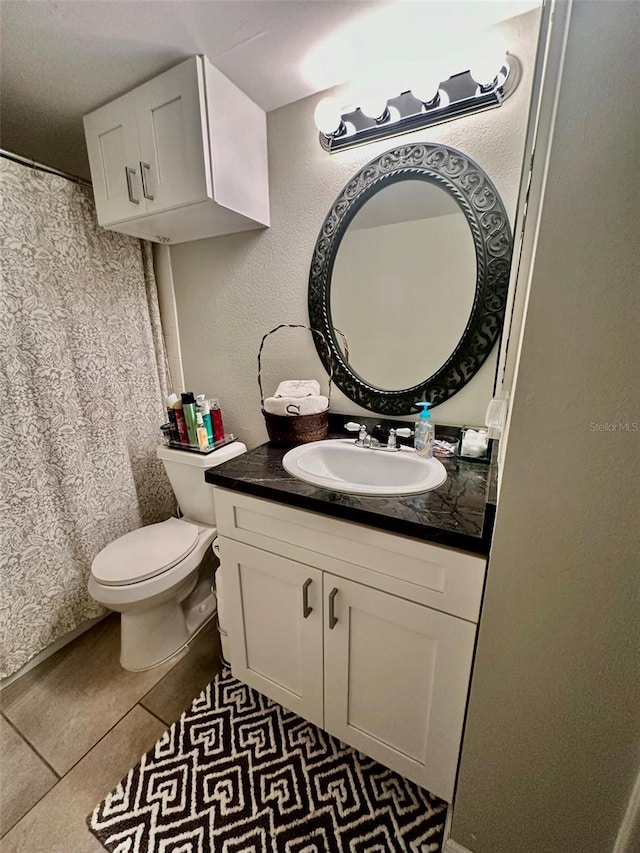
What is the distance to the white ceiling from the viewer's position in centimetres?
87

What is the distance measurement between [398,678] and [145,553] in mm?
1021

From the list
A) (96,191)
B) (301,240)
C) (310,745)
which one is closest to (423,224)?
(301,240)

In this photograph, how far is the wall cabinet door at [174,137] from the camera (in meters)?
1.04

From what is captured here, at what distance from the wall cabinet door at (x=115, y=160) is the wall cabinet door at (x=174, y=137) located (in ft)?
0.14

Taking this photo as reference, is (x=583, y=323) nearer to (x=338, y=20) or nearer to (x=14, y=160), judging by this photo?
(x=338, y=20)

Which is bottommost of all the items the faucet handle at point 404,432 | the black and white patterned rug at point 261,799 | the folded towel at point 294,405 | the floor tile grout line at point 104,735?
the floor tile grout line at point 104,735

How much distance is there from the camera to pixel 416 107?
1047mm

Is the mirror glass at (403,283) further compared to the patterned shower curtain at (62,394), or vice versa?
the patterned shower curtain at (62,394)

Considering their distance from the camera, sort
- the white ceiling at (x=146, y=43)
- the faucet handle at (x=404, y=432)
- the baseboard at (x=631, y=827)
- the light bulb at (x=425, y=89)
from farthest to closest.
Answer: the faucet handle at (x=404, y=432) → the light bulb at (x=425, y=89) → the white ceiling at (x=146, y=43) → the baseboard at (x=631, y=827)

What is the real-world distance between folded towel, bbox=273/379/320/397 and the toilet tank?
37cm

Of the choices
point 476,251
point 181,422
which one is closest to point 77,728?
point 181,422

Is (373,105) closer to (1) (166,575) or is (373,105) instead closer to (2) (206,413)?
(2) (206,413)

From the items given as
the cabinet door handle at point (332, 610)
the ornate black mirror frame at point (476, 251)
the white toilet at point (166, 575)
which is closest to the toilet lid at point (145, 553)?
the white toilet at point (166, 575)

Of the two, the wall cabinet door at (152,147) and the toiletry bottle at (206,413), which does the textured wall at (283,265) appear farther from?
the wall cabinet door at (152,147)
